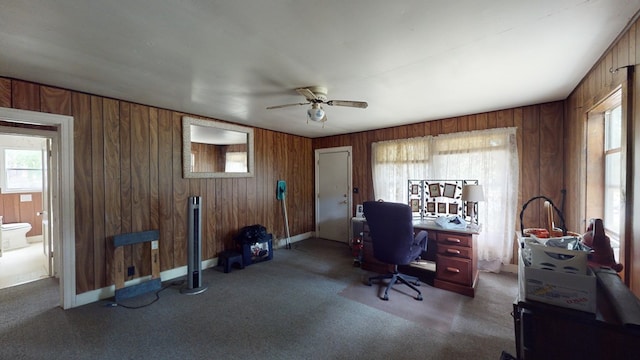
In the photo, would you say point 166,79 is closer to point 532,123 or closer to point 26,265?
point 26,265

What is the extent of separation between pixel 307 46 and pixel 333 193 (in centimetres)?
382

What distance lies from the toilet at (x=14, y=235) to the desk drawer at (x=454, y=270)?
23.4 ft

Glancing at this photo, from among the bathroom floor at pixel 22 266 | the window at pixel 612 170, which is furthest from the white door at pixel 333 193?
the bathroom floor at pixel 22 266

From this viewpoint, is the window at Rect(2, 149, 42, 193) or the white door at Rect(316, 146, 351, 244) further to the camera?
the white door at Rect(316, 146, 351, 244)

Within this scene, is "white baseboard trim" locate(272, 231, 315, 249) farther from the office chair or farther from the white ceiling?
the white ceiling

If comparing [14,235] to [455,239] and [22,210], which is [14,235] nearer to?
[22,210]

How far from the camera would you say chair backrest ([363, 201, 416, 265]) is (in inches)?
107

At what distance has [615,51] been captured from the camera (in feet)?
5.51

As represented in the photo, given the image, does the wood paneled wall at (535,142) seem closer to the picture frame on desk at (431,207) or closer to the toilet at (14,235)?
the picture frame on desk at (431,207)

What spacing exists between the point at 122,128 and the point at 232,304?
8.05 feet

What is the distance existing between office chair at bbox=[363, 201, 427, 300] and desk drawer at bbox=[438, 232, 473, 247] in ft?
0.78

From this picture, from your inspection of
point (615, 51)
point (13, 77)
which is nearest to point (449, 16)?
point (615, 51)

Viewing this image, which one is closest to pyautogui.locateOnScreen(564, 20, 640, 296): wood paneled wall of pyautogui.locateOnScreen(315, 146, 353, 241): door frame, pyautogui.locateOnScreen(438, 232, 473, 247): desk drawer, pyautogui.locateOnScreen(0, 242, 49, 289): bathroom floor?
pyautogui.locateOnScreen(438, 232, 473, 247): desk drawer

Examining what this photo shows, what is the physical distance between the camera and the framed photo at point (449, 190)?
146 inches
